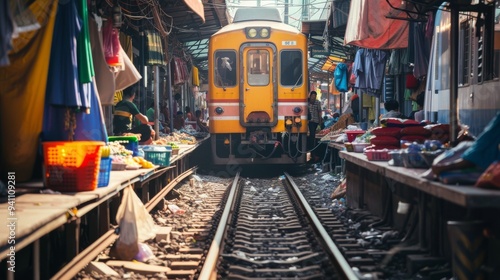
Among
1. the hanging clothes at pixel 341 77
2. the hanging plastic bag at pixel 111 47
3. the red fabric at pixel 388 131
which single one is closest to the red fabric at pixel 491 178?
the red fabric at pixel 388 131

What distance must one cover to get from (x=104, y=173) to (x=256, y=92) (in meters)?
8.23

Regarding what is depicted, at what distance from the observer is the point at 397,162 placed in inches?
241

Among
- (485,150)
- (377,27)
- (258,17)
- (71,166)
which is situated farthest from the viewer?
(258,17)

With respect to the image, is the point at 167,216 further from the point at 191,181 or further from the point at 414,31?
the point at 414,31

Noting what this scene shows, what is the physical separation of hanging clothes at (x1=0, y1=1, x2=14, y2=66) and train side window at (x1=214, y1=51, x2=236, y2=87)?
9887mm

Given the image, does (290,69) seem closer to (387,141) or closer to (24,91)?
(387,141)

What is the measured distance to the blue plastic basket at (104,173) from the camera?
561cm

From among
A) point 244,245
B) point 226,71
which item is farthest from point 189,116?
point 244,245

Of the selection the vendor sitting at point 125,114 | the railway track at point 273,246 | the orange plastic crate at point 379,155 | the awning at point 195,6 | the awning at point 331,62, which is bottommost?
the railway track at point 273,246

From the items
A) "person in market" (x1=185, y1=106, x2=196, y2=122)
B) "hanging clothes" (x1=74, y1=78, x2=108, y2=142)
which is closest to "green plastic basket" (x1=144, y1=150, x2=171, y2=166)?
"hanging clothes" (x1=74, y1=78, x2=108, y2=142)

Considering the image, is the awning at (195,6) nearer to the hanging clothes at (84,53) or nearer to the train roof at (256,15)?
the train roof at (256,15)

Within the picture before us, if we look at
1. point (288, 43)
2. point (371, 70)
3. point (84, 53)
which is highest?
point (288, 43)

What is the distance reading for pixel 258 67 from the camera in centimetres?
1388

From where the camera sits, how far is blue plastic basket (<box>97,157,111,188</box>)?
18.4ft
